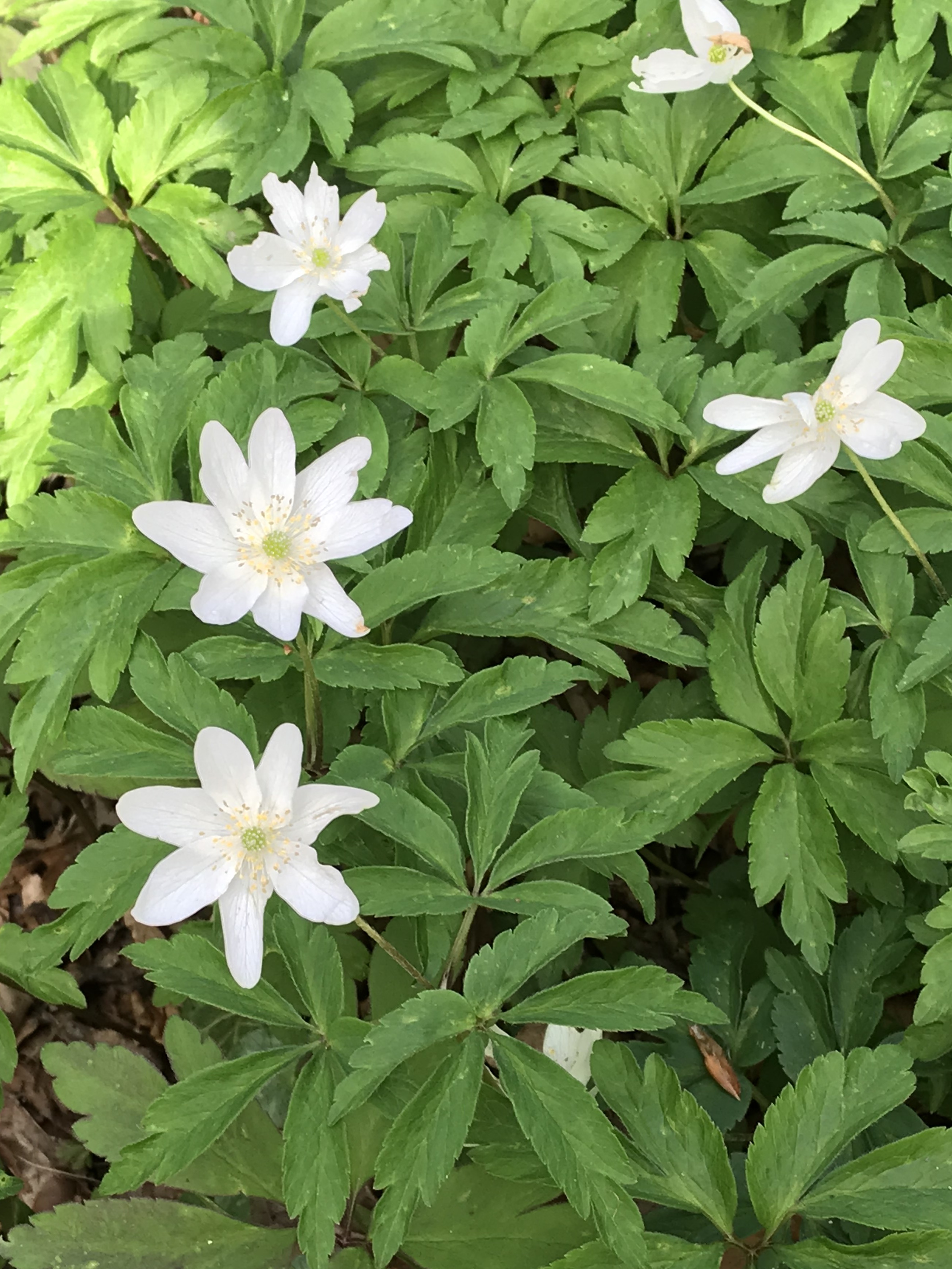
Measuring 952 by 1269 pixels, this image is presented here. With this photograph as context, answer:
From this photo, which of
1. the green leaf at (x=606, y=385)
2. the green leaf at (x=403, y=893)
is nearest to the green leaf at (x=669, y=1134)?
the green leaf at (x=403, y=893)

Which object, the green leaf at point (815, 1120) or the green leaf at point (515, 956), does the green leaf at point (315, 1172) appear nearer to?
the green leaf at point (515, 956)

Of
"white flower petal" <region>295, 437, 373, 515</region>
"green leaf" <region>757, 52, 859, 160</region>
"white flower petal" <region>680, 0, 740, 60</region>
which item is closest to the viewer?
"white flower petal" <region>295, 437, 373, 515</region>

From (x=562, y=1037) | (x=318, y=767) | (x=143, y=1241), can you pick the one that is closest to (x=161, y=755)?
(x=318, y=767)

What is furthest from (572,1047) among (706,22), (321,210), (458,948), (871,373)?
(706,22)

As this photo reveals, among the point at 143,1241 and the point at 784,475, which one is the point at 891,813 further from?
the point at 143,1241

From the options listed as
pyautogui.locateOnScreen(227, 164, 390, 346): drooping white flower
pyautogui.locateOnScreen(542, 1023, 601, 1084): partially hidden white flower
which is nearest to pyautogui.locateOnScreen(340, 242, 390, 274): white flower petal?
pyautogui.locateOnScreen(227, 164, 390, 346): drooping white flower

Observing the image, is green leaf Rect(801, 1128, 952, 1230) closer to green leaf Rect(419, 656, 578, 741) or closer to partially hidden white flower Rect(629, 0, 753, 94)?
green leaf Rect(419, 656, 578, 741)
